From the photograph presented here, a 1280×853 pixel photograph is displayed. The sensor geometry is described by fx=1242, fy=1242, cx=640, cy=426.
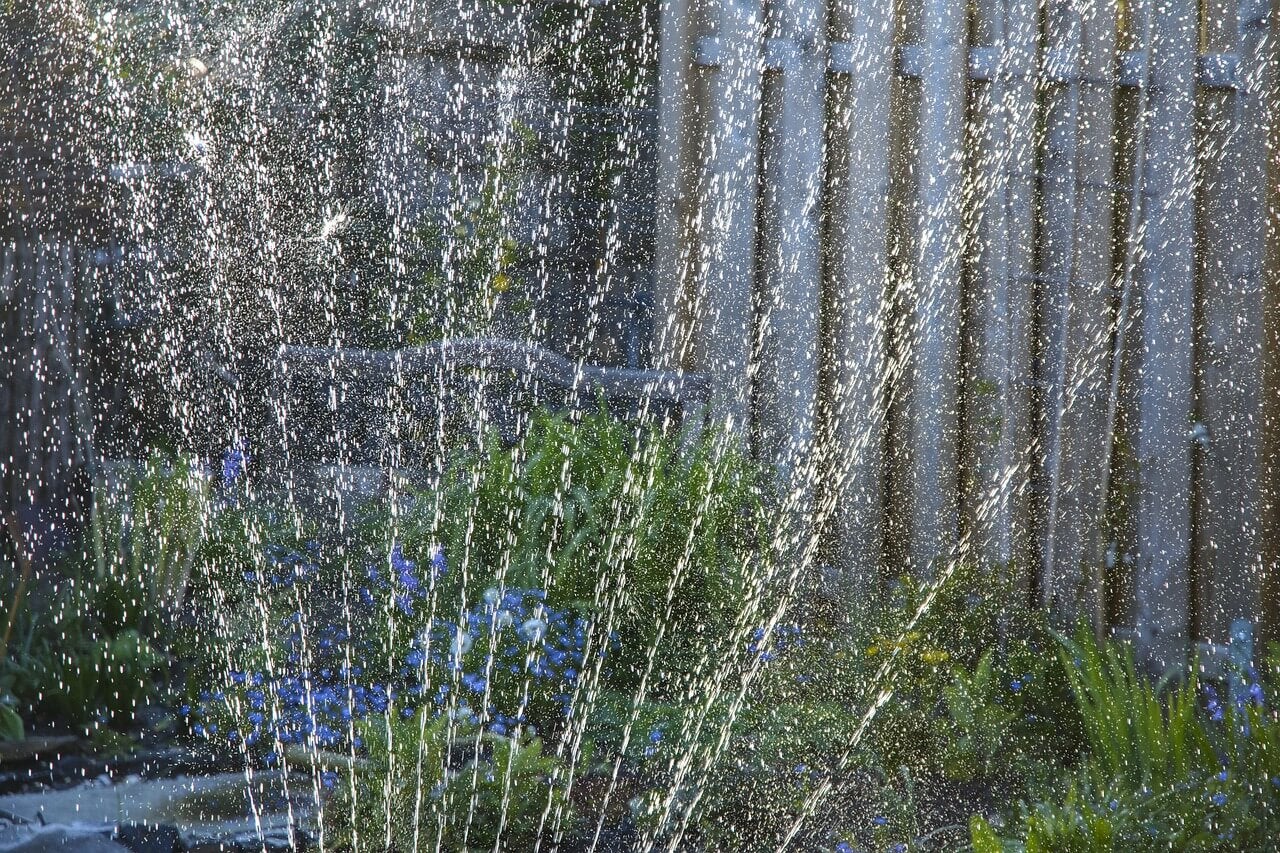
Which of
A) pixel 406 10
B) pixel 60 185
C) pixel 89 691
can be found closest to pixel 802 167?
pixel 406 10

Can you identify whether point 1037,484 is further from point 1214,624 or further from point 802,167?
point 802,167

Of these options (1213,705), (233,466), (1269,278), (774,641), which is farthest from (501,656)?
(1269,278)

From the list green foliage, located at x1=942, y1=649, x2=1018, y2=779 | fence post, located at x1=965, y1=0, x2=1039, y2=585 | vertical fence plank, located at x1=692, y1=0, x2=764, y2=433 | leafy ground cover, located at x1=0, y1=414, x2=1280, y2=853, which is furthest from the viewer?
vertical fence plank, located at x1=692, y1=0, x2=764, y2=433

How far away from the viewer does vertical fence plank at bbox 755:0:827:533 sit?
3217mm

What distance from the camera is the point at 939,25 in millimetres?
3129

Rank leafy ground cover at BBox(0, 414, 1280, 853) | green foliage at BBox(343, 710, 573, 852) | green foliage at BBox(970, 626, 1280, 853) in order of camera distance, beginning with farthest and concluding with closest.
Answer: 1. leafy ground cover at BBox(0, 414, 1280, 853)
2. green foliage at BBox(343, 710, 573, 852)
3. green foliage at BBox(970, 626, 1280, 853)

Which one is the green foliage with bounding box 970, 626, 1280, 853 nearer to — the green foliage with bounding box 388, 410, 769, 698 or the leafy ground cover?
the leafy ground cover

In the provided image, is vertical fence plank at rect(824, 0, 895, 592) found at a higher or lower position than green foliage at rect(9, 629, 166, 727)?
higher

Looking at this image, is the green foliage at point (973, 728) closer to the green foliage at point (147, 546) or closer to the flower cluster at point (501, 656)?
the flower cluster at point (501, 656)

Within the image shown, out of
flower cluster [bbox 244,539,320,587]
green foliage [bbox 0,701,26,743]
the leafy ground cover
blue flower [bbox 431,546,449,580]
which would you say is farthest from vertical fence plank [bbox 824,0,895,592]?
green foliage [bbox 0,701,26,743]

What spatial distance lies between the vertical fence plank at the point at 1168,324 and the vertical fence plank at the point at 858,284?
0.65 meters

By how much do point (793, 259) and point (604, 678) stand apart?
1201mm

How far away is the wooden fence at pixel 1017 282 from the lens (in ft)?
10.1

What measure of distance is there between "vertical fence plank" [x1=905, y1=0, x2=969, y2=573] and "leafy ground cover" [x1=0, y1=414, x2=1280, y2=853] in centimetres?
19
